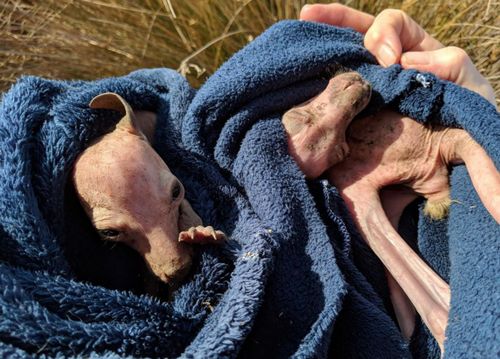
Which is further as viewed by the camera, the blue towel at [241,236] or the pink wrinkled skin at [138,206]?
the pink wrinkled skin at [138,206]

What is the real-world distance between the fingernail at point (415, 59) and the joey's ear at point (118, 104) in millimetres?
795

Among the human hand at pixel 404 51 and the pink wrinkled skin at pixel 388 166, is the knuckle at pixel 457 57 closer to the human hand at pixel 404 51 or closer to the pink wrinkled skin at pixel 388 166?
the human hand at pixel 404 51

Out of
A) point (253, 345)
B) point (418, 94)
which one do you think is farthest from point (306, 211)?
point (418, 94)

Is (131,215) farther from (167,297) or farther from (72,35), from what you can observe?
(72,35)

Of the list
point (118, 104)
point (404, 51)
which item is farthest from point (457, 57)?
point (118, 104)

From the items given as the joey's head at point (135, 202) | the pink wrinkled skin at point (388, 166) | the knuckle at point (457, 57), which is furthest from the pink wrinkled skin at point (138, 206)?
the knuckle at point (457, 57)

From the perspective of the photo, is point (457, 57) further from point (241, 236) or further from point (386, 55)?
point (241, 236)

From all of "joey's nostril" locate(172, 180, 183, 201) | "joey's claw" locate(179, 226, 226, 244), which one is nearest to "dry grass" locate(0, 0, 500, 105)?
Result: "joey's nostril" locate(172, 180, 183, 201)

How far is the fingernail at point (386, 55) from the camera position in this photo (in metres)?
1.53

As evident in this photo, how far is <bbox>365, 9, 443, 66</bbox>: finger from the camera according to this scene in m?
1.54

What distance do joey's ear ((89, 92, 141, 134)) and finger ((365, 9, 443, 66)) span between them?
0.75 m

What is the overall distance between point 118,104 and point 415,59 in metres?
0.84

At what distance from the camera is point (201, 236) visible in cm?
110

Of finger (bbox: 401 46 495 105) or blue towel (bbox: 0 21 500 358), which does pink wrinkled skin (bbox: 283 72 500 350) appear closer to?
blue towel (bbox: 0 21 500 358)
